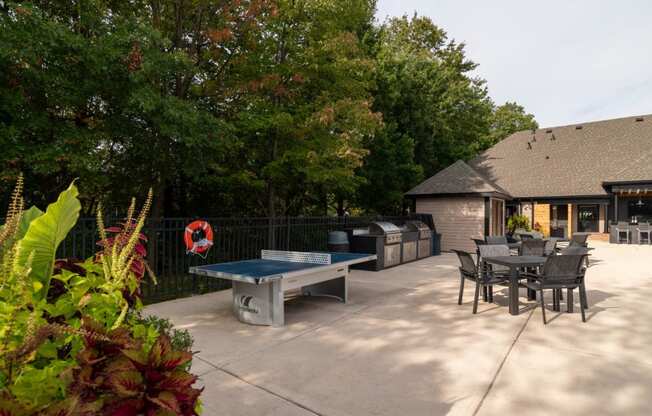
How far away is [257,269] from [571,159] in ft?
89.5

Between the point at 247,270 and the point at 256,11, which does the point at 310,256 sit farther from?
the point at 256,11

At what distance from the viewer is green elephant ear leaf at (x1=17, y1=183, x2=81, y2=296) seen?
1.51m

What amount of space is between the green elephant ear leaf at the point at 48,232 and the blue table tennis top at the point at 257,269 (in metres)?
3.62

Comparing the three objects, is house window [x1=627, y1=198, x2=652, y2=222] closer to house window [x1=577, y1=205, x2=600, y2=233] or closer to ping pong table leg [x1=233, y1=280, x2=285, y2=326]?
house window [x1=577, y1=205, x2=600, y2=233]

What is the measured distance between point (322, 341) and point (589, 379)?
294 centimetres

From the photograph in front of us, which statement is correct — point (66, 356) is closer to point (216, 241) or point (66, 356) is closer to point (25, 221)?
point (25, 221)

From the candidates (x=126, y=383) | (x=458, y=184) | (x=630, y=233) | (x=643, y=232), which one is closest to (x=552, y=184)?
(x=630, y=233)

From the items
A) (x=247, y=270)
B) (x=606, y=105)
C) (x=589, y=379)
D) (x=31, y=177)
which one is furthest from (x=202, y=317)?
(x=606, y=105)

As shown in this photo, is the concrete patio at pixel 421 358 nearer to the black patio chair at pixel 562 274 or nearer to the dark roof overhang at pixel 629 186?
the black patio chair at pixel 562 274

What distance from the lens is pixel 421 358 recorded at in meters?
4.45

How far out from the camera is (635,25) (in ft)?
36.8

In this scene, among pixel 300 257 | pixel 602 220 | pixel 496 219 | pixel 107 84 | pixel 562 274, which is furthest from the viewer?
pixel 602 220

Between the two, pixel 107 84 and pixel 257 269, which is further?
pixel 107 84

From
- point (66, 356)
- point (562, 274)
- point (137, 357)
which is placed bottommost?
point (562, 274)
